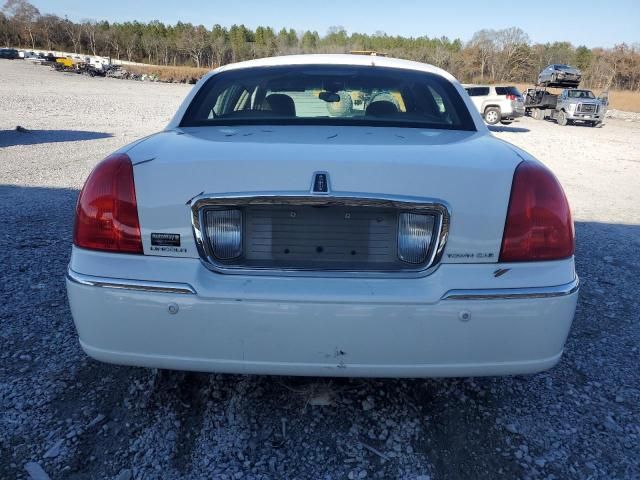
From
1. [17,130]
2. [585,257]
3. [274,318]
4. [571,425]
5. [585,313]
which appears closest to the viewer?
[274,318]

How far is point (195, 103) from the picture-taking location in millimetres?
2801

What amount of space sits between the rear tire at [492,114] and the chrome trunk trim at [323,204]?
23294mm

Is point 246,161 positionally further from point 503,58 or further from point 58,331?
point 503,58

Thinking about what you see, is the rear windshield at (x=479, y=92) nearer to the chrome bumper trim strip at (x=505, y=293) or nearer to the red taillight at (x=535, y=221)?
the red taillight at (x=535, y=221)

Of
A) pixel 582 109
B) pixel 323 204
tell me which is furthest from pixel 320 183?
pixel 582 109

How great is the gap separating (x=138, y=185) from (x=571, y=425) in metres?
2.09

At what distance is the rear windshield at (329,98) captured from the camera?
2.63m

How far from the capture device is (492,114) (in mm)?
23203

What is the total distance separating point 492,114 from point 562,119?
678 cm

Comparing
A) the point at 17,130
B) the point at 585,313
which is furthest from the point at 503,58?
the point at 585,313

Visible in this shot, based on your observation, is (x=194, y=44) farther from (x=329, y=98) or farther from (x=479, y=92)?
(x=329, y=98)

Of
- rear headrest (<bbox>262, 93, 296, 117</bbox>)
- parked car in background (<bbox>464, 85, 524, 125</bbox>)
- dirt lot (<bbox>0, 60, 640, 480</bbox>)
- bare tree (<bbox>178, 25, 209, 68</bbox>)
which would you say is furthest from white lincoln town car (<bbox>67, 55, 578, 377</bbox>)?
bare tree (<bbox>178, 25, 209, 68</bbox>)

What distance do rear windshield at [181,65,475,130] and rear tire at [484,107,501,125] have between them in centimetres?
2155

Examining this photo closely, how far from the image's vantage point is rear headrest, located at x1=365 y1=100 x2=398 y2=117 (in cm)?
279
